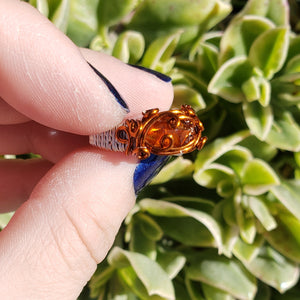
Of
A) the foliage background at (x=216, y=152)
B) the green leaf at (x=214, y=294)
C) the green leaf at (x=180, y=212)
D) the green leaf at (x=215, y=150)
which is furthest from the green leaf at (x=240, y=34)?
the green leaf at (x=214, y=294)

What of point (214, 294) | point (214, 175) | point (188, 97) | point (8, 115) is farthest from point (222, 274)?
point (8, 115)

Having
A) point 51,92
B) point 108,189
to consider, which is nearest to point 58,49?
point 51,92

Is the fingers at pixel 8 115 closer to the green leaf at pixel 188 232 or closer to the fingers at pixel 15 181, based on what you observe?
the fingers at pixel 15 181

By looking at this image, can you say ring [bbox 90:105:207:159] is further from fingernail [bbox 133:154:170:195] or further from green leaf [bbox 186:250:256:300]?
green leaf [bbox 186:250:256:300]

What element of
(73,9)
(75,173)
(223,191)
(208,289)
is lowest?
(208,289)

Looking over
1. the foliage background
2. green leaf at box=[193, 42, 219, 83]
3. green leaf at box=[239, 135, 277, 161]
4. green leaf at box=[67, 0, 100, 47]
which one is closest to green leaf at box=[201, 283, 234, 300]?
the foliage background

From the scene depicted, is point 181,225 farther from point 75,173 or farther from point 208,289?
point 75,173
